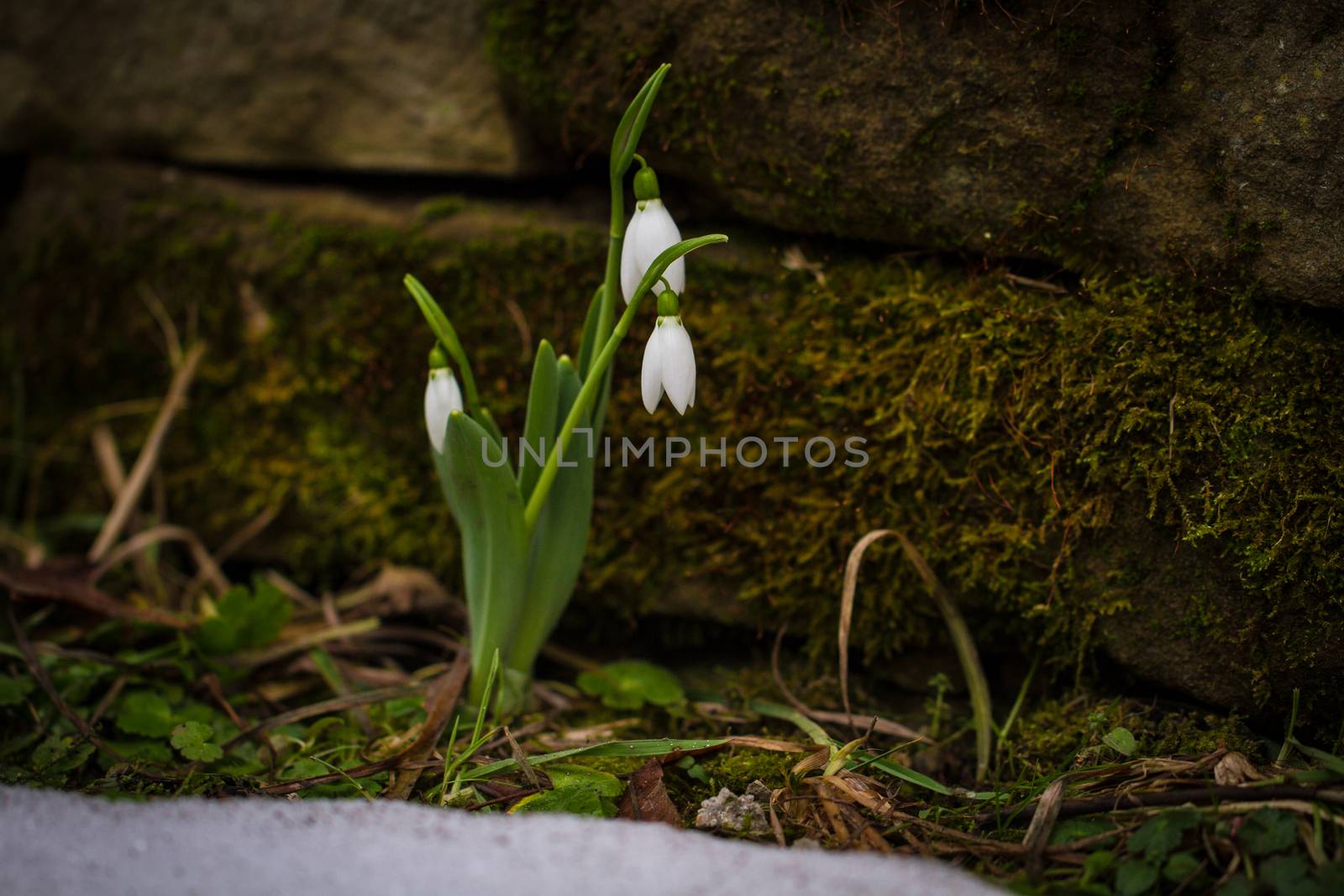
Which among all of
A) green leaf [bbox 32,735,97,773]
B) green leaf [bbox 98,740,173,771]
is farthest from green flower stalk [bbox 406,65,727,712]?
green leaf [bbox 32,735,97,773]

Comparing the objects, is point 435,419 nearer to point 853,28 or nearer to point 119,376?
point 853,28

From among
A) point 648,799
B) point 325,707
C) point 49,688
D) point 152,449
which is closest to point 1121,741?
point 648,799

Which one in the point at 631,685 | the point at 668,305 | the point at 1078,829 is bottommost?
the point at 631,685

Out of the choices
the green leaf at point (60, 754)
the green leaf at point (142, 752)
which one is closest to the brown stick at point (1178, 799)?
the green leaf at point (142, 752)

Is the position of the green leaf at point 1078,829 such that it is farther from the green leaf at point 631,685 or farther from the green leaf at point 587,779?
the green leaf at point 631,685

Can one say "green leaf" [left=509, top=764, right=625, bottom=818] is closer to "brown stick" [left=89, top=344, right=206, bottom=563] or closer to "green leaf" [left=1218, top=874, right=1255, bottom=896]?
"green leaf" [left=1218, top=874, right=1255, bottom=896]

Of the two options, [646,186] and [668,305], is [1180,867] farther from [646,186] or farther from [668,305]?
[646,186]
